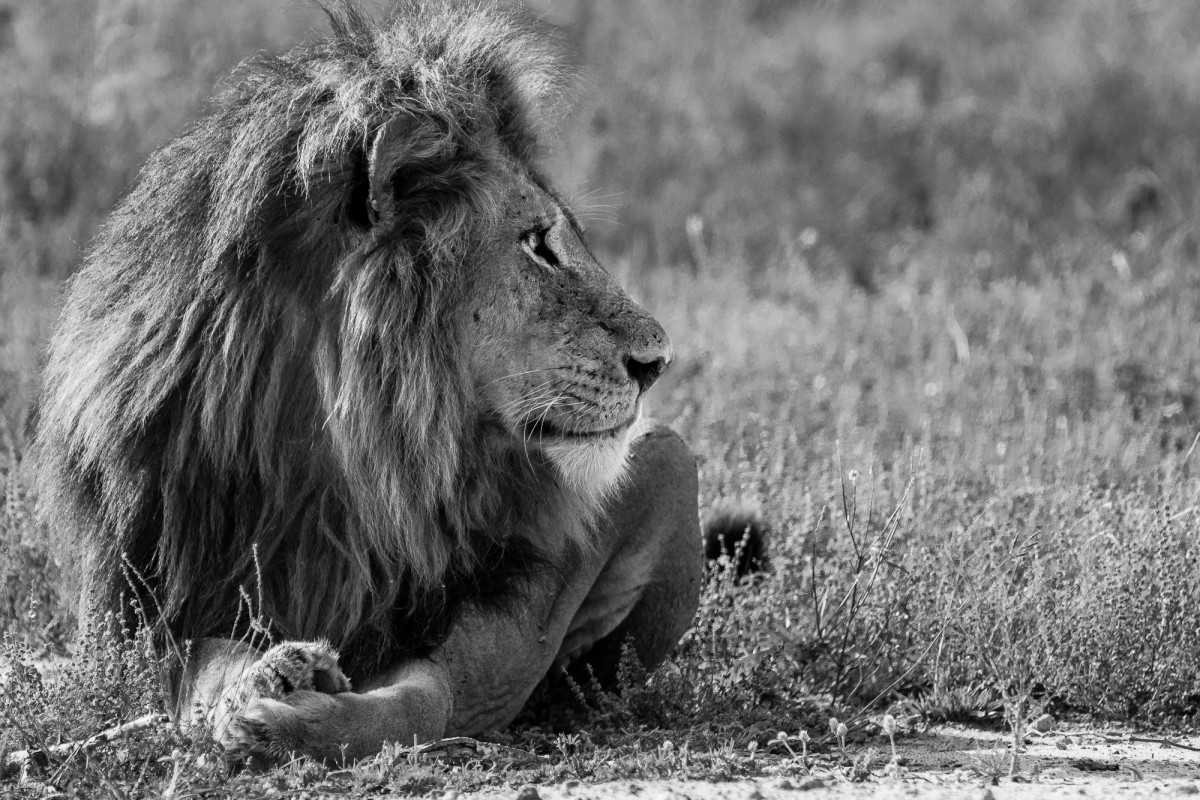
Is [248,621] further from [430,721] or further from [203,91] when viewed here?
[203,91]

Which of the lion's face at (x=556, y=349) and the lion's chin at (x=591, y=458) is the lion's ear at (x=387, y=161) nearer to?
the lion's face at (x=556, y=349)

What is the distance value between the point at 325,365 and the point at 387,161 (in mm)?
426

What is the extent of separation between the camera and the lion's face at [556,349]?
327 cm

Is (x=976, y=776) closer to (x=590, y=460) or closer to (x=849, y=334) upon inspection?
(x=590, y=460)

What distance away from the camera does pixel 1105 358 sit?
20.7 feet

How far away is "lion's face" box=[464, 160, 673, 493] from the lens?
3268 mm

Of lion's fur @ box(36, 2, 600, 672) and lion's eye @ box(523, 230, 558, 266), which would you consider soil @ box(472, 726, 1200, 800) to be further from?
lion's eye @ box(523, 230, 558, 266)

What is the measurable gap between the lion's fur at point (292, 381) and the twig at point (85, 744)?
247 mm

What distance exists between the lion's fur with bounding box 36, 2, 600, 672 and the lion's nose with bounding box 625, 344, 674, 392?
0.34 metres

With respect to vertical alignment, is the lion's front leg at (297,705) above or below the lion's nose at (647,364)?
below

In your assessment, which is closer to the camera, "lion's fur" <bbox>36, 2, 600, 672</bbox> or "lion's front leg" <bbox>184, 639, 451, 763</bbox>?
"lion's front leg" <bbox>184, 639, 451, 763</bbox>

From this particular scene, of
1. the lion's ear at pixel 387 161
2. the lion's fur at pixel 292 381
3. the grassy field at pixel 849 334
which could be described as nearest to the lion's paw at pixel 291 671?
the grassy field at pixel 849 334

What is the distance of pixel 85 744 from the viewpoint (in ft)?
9.75

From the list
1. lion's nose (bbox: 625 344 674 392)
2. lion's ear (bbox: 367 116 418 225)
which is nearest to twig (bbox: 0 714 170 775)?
lion's ear (bbox: 367 116 418 225)
